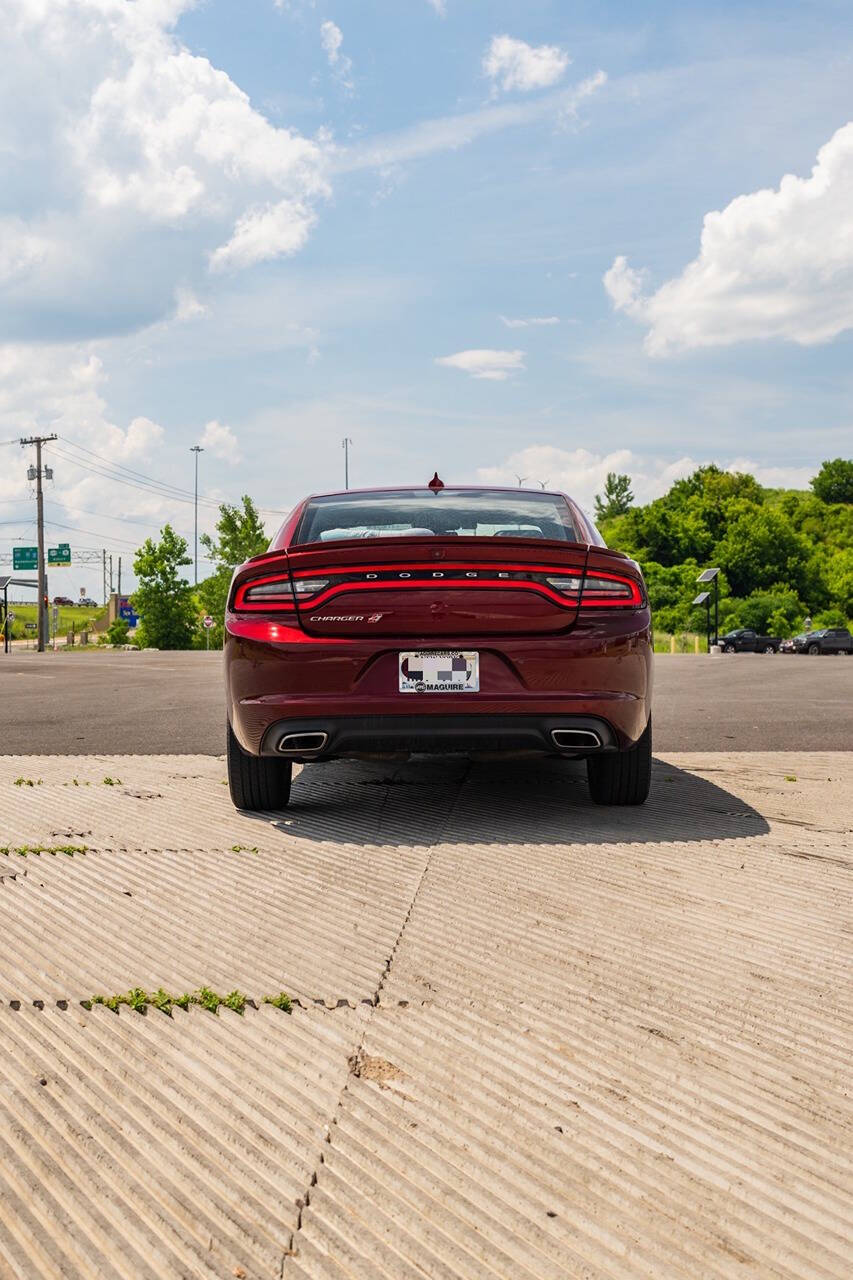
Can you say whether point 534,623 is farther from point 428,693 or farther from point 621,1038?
point 621,1038

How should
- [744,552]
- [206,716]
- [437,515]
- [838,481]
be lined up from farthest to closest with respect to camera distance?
[838,481] → [744,552] → [206,716] → [437,515]

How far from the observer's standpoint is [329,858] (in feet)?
13.4

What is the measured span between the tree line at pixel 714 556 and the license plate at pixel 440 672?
68.4m

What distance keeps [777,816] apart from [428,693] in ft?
5.77

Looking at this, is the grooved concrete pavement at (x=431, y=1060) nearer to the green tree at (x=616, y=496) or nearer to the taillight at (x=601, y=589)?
the taillight at (x=601, y=589)

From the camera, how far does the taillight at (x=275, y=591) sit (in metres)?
4.51

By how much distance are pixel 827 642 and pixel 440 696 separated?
58.3m

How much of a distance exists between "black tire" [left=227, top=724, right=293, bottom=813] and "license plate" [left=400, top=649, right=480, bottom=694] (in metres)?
0.87

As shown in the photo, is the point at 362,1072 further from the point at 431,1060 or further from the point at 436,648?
the point at 436,648

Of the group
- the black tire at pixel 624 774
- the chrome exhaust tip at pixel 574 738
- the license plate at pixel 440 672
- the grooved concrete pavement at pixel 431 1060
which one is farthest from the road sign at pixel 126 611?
the grooved concrete pavement at pixel 431 1060

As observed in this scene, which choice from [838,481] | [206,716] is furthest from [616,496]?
[206,716]

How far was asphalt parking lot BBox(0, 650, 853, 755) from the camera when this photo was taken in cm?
830

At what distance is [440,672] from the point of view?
14.6 ft

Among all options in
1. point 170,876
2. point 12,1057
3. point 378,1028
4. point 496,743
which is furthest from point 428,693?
point 12,1057
